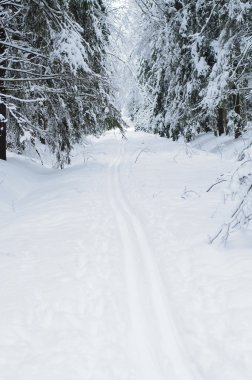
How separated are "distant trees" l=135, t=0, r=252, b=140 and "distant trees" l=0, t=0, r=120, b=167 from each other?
1.81m

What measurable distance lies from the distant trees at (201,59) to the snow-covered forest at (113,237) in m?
0.10

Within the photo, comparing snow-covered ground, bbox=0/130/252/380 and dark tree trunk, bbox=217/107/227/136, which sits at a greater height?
dark tree trunk, bbox=217/107/227/136

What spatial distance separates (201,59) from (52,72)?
24.5 ft

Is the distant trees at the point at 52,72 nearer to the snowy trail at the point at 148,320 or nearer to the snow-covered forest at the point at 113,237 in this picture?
the snow-covered forest at the point at 113,237

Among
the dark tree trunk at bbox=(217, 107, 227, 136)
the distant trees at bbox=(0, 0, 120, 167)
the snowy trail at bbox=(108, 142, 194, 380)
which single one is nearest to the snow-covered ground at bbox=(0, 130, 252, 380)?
the snowy trail at bbox=(108, 142, 194, 380)

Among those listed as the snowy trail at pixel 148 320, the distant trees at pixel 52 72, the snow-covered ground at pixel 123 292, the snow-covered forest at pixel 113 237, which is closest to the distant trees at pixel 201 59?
the snow-covered forest at pixel 113 237

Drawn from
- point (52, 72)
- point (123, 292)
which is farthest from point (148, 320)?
point (52, 72)

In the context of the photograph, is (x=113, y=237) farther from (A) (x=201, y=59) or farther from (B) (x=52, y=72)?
(A) (x=201, y=59)

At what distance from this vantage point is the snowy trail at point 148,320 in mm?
3068

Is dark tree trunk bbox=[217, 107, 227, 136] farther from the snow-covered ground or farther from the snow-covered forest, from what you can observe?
the snow-covered ground

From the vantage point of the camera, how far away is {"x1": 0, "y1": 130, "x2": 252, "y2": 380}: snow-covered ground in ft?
10.4

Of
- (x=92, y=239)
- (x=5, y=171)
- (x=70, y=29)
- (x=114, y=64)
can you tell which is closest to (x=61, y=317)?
(x=92, y=239)

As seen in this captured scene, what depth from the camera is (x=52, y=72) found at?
11102 mm

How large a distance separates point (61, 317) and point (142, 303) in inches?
32.1
